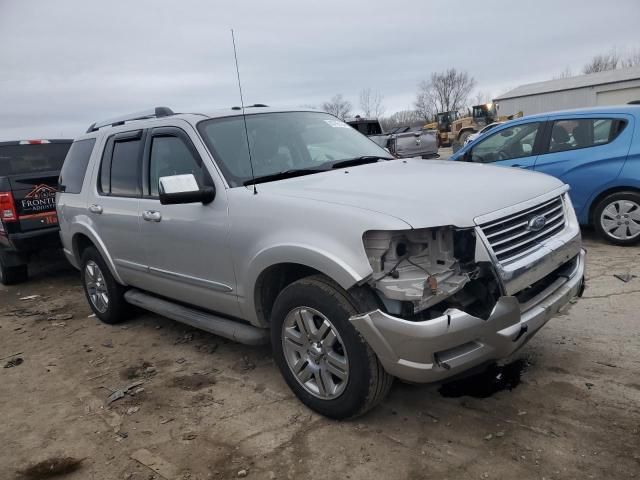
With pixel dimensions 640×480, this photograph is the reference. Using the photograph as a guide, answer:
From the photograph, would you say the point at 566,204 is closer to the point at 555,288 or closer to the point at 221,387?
the point at 555,288

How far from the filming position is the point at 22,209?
6516 mm

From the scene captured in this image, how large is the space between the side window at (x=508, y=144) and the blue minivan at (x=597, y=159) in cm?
1

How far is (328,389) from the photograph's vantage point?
295cm

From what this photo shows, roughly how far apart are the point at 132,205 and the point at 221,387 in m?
1.75

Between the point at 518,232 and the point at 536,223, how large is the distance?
0.62ft

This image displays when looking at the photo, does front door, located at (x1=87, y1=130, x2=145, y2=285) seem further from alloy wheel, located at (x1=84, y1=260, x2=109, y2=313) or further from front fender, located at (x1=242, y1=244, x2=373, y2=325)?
front fender, located at (x1=242, y1=244, x2=373, y2=325)

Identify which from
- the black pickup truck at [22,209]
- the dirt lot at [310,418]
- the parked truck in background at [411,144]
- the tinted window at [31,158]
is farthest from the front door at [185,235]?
the parked truck in background at [411,144]

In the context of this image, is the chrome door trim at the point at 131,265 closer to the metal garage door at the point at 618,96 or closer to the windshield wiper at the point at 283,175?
the windshield wiper at the point at 283,175

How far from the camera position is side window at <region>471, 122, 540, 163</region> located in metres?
6.79

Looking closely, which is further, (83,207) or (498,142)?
(498,142)

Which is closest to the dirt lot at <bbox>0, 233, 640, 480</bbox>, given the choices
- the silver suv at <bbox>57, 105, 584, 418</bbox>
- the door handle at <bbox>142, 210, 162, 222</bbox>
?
the silver suv at <bbox>57, 105, 584, 418</bbox>

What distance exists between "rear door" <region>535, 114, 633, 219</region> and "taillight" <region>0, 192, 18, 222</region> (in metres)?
6.78

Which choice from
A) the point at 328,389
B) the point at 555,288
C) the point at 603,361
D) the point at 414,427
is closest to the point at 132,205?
the point at 328,389

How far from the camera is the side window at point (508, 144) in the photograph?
679cm
